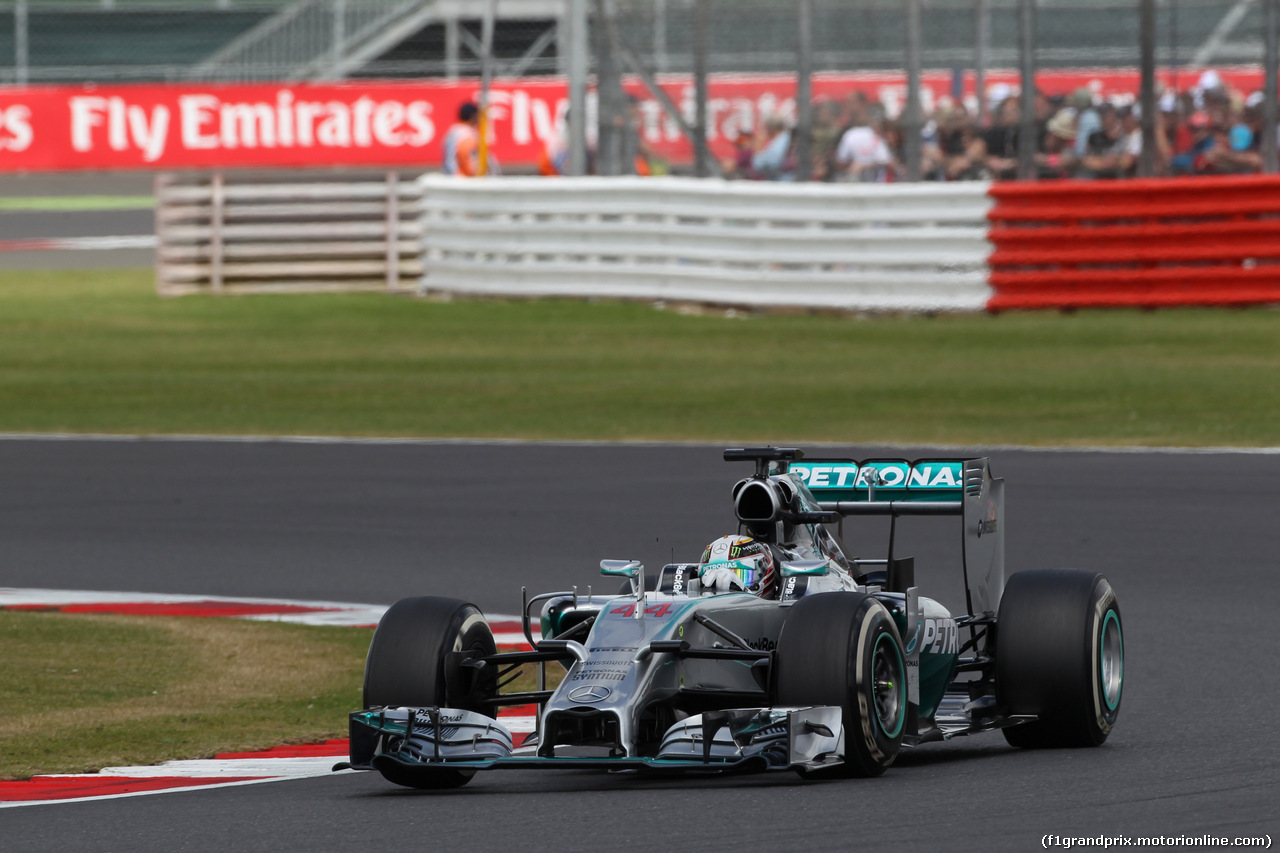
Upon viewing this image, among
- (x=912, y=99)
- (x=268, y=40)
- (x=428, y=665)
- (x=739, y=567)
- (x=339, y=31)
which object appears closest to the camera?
(x=428, y=665)

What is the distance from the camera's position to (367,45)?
41.8 meters

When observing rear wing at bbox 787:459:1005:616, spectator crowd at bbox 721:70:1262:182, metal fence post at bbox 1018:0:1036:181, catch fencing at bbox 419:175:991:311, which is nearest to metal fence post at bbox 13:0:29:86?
catch fencing at bbox 419:175:991:311

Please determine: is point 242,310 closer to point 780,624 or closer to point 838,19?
point 838,19

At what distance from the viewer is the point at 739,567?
6.97m

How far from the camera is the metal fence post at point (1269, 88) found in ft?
70.0

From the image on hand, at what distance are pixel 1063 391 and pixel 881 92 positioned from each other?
549 cm

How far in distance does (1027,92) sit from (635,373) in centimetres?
493

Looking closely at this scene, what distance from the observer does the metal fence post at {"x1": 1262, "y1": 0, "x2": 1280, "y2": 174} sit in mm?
21344

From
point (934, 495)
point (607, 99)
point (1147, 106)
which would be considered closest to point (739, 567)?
point (934, 495)

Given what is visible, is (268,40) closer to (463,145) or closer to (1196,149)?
(463,145)

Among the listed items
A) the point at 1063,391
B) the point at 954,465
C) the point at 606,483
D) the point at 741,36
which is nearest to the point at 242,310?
the point at 741,36

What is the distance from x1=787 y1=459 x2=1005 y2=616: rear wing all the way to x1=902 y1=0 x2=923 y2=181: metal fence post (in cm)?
1481

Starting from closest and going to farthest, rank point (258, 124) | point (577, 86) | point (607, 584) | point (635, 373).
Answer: point (607, 584)
point (635, 373)
point (577, 86)
point (258, 124)

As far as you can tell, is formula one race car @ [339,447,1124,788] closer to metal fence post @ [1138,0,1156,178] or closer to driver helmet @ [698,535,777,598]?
driver helmet @ [698,535,777,598]
